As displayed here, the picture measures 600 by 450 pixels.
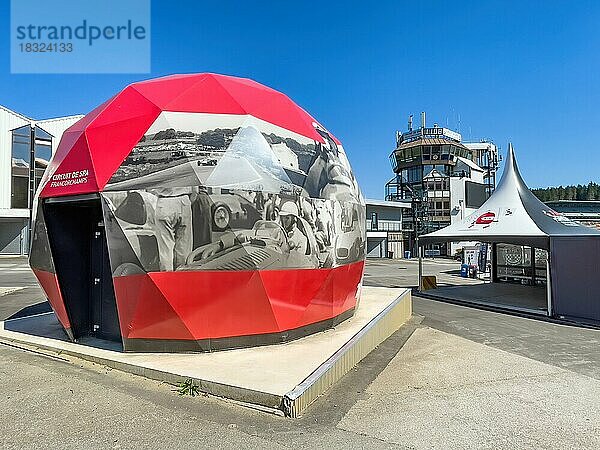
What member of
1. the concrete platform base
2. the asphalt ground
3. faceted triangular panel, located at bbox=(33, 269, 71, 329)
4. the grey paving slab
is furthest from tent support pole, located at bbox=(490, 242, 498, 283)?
faceted triangular panel, located at bbox=(33, 269, 71, 329)

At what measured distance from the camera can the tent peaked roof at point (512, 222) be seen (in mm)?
A: 15100

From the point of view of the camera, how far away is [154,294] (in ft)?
24.7

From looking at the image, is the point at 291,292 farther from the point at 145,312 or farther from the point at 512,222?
the point at 512,222

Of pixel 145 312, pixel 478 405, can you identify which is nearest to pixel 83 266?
pixel 145 312

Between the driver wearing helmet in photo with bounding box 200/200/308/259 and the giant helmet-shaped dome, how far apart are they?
0.07 ft

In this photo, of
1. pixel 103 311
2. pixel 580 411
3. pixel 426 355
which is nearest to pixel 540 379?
pixel 580 411

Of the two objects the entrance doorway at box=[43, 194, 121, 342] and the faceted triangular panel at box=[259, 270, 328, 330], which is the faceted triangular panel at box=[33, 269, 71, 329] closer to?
the entrance doorway at box=[43, 194, 121, 342]

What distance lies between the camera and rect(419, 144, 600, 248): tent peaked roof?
15100 mm

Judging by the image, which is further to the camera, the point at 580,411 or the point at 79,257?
the point at 79,257

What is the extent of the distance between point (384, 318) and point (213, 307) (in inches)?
176

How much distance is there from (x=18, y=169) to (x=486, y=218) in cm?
4138

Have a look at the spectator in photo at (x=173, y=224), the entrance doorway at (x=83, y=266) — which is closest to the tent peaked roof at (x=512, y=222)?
the spectator in photo at (x=173, y=224)

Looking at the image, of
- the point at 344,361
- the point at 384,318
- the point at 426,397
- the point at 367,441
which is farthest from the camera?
the point at 384,318

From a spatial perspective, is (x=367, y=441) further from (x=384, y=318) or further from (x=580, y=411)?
(x=384, y=318)
